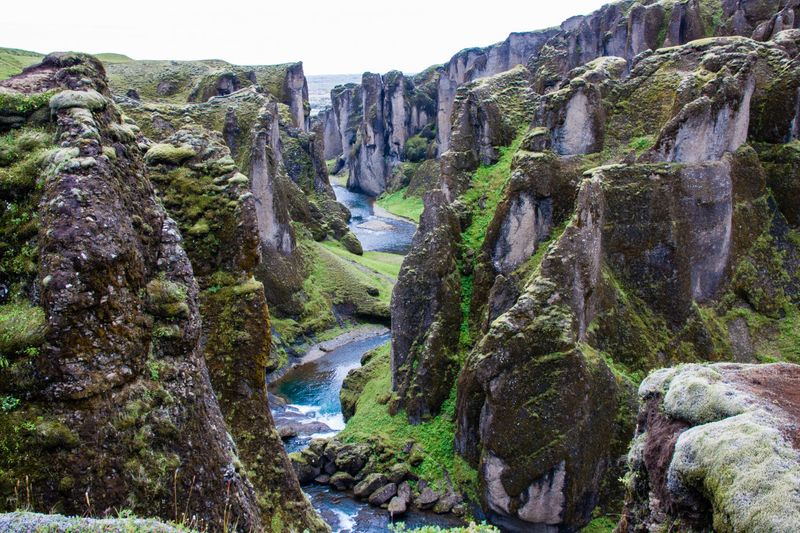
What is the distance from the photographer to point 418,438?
31.2 m

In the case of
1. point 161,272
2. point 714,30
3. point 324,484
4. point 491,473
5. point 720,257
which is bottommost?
point 324,484

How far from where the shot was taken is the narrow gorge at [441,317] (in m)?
9.49

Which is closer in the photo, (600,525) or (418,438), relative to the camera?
(600,525)

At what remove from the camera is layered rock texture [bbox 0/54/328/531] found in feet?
29.1

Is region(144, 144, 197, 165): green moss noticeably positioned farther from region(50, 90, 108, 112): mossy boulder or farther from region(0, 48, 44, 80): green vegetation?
region(0, 48, 44, 80): green vegetation

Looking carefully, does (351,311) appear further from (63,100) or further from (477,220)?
(63,100)

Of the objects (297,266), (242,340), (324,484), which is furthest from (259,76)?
(242,340)

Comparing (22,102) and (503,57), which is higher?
(503,57)

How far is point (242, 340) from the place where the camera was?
47.4ft

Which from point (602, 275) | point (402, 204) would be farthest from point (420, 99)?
point (602, 275)

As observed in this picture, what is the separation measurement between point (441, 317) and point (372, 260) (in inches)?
1672

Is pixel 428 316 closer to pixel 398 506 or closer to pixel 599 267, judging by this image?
pixel 599 267

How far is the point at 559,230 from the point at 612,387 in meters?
8.60

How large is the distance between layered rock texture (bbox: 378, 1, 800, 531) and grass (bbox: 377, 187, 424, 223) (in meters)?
67.3
